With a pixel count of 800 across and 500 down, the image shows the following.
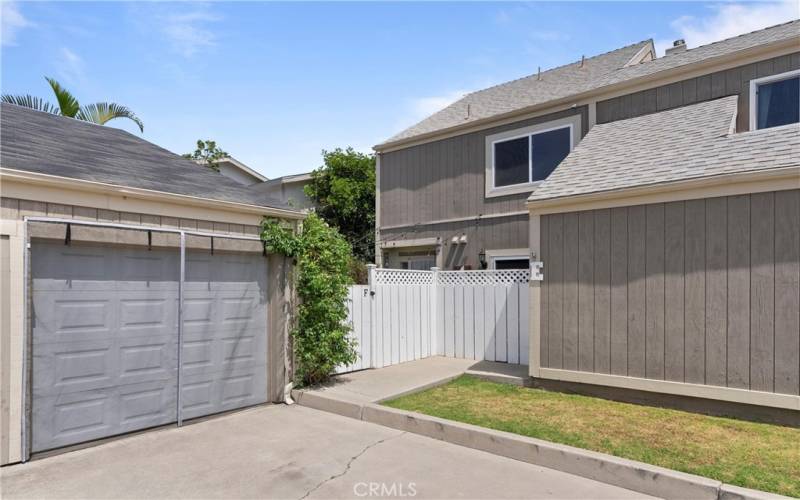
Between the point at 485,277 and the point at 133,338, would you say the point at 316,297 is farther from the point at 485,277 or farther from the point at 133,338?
the point at 485,277

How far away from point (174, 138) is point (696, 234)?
20.5 meters

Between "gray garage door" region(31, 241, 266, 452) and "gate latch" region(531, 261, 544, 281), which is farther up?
"gate latch" region(531, 261, 544, 281)

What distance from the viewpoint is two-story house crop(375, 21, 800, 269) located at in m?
7.94

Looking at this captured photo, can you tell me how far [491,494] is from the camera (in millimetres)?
3721

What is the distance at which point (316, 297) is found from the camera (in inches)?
264

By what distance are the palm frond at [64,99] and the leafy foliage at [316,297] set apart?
1173 cm

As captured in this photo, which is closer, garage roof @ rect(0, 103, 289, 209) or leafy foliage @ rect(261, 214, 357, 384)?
garage roof @ rect(0, 103, 289, 209)

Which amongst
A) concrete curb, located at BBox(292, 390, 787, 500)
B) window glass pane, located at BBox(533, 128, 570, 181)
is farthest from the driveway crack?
window glass pane, located at BBox(533, 128, 570, 181)

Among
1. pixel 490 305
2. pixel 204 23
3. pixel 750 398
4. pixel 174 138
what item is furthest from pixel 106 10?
Answer: pixel 174 138

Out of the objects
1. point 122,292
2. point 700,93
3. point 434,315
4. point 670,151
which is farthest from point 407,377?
point 700,93

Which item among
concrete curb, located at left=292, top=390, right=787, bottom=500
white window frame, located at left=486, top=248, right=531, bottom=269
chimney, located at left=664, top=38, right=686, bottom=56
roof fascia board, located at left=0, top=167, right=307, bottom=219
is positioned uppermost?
chimney, located at left=664, top=38, right=686, bottom=56

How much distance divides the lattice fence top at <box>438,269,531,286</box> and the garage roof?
13.9ft

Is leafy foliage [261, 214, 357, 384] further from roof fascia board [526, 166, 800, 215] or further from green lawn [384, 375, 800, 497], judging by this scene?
roof fascia board [526, 166, 800, 215]

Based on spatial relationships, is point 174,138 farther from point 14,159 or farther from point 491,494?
point 491,494
